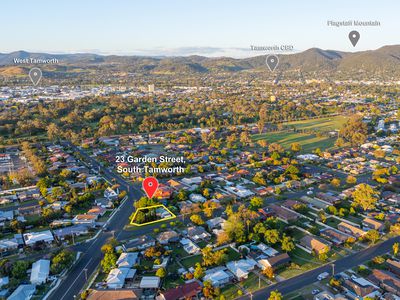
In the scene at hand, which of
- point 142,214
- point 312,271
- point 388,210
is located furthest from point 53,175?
point 388,210

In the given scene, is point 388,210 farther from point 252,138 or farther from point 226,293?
point 252,138

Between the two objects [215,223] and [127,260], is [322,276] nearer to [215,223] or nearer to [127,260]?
[215,223]

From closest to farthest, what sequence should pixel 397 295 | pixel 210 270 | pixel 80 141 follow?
1. pixel 397 295
2. pixel 210 270
3. pixel 80 141

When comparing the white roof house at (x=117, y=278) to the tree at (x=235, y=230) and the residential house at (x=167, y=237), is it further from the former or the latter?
the tree at (x=235, y=230)

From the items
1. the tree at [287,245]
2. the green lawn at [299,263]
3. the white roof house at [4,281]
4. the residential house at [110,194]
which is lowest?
the green lawn at [299,263]

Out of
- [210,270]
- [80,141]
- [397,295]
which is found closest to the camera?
[397,295]

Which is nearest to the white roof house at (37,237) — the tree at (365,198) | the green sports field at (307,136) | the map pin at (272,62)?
the tree at (365,198)

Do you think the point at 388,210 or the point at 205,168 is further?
the point at 205,168
